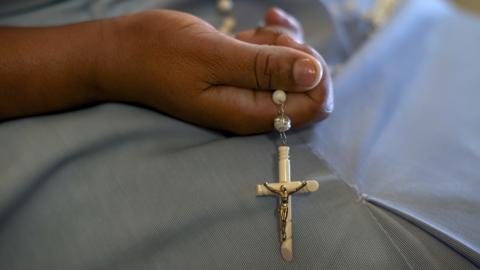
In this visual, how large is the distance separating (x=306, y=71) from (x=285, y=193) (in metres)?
0.15

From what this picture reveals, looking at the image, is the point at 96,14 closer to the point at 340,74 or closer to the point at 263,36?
the point at 263,36

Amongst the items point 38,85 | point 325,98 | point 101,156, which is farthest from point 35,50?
point 325,98

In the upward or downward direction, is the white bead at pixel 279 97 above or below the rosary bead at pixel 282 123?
above

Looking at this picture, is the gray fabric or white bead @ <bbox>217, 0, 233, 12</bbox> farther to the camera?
white bead @ <bbox>217, 0, 233, 12</bbox>

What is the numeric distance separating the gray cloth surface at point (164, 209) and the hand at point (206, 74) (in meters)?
0.04

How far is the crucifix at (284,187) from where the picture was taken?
1.63ft

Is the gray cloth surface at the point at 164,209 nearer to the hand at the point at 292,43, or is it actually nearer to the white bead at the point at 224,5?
the hand at the point at 292,43

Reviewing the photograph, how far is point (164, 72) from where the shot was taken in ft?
1.88

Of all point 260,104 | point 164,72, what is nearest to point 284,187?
point 260,104

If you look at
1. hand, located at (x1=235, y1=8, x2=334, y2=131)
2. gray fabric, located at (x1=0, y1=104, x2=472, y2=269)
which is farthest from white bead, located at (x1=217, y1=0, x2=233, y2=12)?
gray fabric, located at (x1=0, y1=104, x2=472, y2=269)

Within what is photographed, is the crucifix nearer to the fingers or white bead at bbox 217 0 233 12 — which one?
the fingers

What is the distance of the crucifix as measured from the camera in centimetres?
50

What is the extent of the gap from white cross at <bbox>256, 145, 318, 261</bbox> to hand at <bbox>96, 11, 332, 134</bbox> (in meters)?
0.09

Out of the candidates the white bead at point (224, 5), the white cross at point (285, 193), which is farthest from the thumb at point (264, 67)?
the white bead at point (224, 5)
